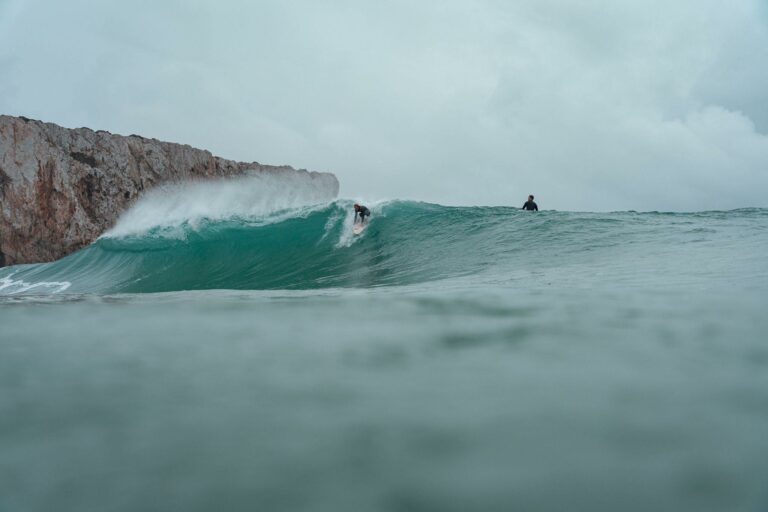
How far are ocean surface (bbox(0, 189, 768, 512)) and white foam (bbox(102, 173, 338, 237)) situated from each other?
12.0 m

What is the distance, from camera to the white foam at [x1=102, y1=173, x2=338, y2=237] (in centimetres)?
1608

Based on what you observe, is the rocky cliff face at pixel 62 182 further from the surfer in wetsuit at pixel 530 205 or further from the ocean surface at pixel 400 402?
the ocean surface at pixel 400 402

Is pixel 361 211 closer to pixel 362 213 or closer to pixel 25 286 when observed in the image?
pixel 362 213

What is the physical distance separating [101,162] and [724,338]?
2966cm

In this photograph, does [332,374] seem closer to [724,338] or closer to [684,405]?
[684,405]

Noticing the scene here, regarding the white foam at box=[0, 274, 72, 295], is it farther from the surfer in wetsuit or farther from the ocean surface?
the surfer in wetsuit

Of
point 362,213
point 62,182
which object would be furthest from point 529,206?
point 62,182

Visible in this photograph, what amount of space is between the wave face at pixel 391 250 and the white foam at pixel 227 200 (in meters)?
0.15

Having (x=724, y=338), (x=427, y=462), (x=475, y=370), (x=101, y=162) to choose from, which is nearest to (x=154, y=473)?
(x=427, y=462)

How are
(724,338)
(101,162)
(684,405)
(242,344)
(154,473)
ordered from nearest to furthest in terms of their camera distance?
(154,473)
(684,405)
(724,338)
(242,344)
(101,162)

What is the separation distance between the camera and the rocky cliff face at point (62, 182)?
78.1ft

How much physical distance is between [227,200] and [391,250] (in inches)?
583

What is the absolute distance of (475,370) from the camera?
1.89 metres

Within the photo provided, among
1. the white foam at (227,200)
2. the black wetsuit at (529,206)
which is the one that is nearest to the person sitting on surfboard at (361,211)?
the white foam at (227,200)
